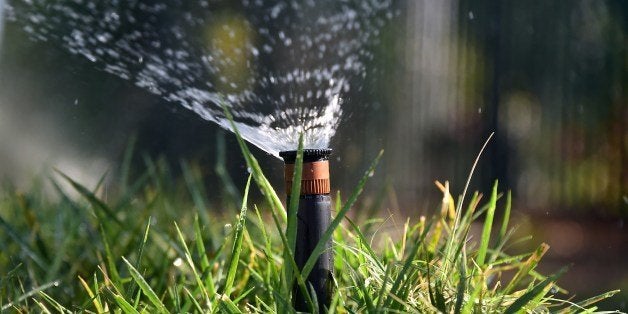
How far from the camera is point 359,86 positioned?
1.95 meters

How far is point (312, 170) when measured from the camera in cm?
92

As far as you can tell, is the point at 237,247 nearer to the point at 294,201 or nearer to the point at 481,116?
the point at 294,201

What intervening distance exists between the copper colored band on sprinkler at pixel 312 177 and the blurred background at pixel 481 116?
3.52 feet

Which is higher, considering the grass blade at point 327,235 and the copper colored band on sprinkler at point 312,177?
the copper colored band on sprinkler at point 312,177

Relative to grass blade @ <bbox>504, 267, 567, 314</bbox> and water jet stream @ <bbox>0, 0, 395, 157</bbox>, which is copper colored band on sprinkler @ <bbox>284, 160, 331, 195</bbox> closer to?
grass blade @ <bbox>504, 267, 567, 314</bbox>

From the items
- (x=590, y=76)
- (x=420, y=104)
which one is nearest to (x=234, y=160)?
(x=420, y=104)

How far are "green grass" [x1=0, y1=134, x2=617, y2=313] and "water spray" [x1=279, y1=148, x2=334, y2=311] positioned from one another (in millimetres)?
24

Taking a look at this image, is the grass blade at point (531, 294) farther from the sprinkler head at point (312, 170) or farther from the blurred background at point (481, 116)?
the blurred background at point (481, 116)

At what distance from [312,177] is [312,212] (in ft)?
0.15

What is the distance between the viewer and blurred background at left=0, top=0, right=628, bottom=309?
6.70ft

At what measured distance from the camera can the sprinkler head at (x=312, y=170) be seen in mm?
914

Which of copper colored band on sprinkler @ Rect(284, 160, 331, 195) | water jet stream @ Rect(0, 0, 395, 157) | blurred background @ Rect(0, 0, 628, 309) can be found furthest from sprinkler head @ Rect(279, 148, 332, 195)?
blurred background @ Rect(0, 0, 628, 309)

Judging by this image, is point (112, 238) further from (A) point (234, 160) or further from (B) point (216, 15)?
(B) point (216, 15)

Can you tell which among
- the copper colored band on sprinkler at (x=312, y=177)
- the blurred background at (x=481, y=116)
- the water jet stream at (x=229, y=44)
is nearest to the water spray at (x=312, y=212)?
the copper colored band on sprinkler at (x=312, y=177)
